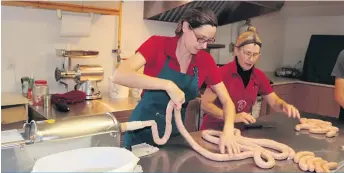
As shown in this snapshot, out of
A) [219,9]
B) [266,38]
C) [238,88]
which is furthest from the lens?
[266,38]

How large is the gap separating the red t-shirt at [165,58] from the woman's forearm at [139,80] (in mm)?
150

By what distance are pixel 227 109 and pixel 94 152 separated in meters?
0.67

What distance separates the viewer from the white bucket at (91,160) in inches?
34.0


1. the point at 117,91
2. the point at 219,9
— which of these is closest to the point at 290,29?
the point at 219,9

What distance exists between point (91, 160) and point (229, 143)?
52 cm

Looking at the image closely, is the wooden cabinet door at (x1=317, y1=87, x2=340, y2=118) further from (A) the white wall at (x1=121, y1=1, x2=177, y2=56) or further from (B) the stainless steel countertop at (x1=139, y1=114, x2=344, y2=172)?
(B) the stainless steel countertop at (x1=139, y1=114, x2=344, y2=172)

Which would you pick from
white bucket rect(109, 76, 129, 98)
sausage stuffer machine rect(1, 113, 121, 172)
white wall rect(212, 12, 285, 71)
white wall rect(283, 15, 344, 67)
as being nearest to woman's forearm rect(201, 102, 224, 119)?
sausage stuffer machine rect(1, 113, 121, 172)

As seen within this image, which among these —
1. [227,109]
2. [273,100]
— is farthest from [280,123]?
[227,109]

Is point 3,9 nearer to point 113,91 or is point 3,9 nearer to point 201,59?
point 113,91

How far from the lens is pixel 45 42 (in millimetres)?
2307

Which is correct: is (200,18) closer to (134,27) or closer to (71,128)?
(71,128)

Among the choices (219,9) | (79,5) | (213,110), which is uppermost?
(219,9)

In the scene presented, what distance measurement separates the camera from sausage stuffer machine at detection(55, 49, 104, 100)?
2279mm

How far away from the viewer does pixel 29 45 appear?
2242 millimetres
